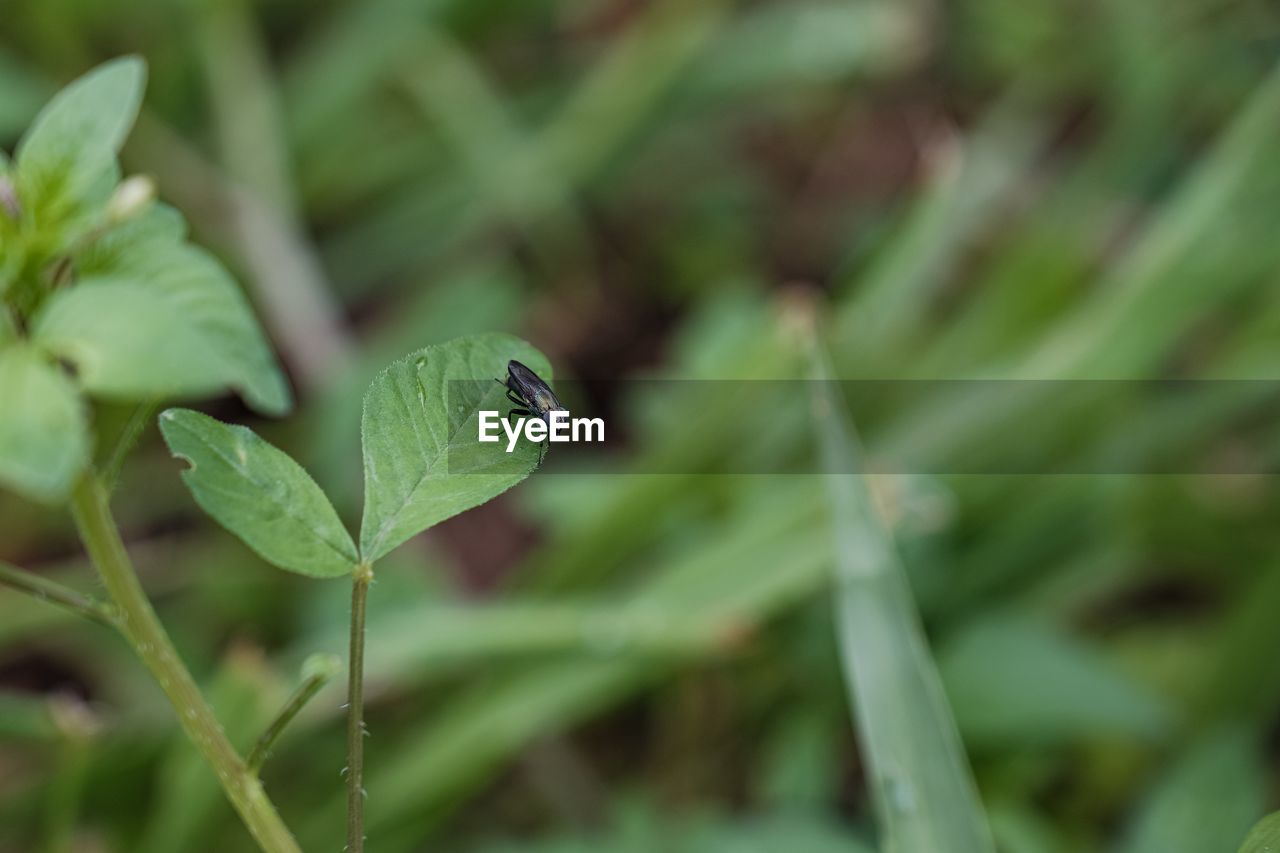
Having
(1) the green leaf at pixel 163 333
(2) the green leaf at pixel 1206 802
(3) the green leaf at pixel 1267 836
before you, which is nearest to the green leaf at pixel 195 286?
(1) the green leaf at pixel 163 333

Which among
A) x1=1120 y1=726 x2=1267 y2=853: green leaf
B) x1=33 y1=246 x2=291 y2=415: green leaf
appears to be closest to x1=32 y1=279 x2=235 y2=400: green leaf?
x1=33 y1=246 x2=291 y2=415: green leaf

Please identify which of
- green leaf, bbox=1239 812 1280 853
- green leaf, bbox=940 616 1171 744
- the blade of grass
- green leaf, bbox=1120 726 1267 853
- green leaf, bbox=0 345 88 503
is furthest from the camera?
green leaf, bbox=940 616 1171 744

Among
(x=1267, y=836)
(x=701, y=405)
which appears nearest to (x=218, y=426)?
(x=1267, y=836)

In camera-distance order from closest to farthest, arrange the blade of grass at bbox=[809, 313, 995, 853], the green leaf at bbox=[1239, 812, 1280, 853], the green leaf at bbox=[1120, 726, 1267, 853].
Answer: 1. the green leaf at bbox=[1239, 812, 1280, 853]
2. the blade of grass at bbox=[809, 313, 995, 853]
3. the green leaf at bbox=[1120, 726, 1267, 853]

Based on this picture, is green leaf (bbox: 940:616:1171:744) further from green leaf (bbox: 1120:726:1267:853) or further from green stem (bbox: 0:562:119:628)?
green stem (bbox: 0:562:119:628)

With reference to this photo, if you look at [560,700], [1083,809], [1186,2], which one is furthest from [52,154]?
[1186,2]

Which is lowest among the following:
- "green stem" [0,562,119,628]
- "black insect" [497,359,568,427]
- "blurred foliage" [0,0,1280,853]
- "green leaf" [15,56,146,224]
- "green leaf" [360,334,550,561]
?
"green stem" [0,562,119,628]

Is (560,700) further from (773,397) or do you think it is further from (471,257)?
(471,257)
